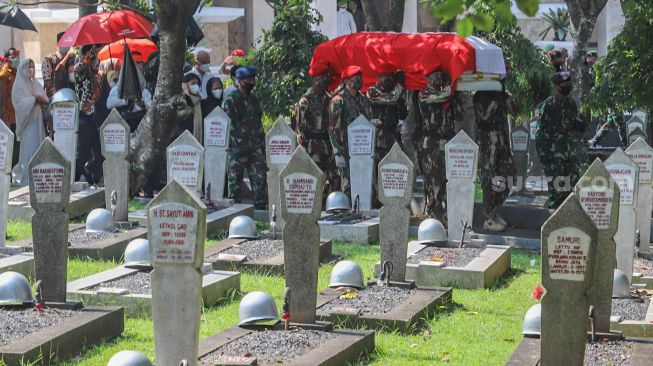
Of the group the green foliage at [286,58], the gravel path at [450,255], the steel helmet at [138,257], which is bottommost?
the gravel path at [450,255]

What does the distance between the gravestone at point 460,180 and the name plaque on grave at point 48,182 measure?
502cm

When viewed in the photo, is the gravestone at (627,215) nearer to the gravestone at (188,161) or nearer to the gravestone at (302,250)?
the gravestone at (302,250)

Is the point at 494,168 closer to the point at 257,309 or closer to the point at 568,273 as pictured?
the point at 257,309

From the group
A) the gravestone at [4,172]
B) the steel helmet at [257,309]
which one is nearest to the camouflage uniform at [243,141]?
the gravestone at [4,172]

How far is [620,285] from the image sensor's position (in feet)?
38.3

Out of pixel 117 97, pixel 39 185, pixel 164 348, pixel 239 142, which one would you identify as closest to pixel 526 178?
pixel 239 142

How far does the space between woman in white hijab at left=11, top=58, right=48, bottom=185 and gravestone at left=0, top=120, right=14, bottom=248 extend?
599 cm

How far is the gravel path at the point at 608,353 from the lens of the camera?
9591mm

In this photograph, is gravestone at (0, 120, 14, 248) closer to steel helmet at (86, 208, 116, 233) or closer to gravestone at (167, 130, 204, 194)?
steel helmet at (86, 208, 116, 233)

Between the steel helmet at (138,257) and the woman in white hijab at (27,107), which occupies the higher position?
→ the woman in white hijab at (27,107)

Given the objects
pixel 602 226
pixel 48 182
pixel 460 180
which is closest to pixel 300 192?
pixel 48 182

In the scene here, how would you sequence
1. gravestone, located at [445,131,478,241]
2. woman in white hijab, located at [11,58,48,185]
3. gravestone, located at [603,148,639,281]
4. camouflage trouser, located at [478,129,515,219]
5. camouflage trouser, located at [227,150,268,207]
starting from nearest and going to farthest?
A: 1. gravestone, located at [603,148,639,281]
2. gravestone, located at [445,131,478,241]
3. camouflage trouser, located at [478,129,515,219]
4. camouflage trouser, located at [227,150,268,207]
5. woman in white hijab, located at [11,58,48,185]

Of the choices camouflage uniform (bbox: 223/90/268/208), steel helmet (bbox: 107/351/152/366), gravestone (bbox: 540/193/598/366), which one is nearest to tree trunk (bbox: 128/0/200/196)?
camouflage uniform (bbox: 223/90/268/208)

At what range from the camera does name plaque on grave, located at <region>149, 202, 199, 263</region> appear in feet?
29.8
